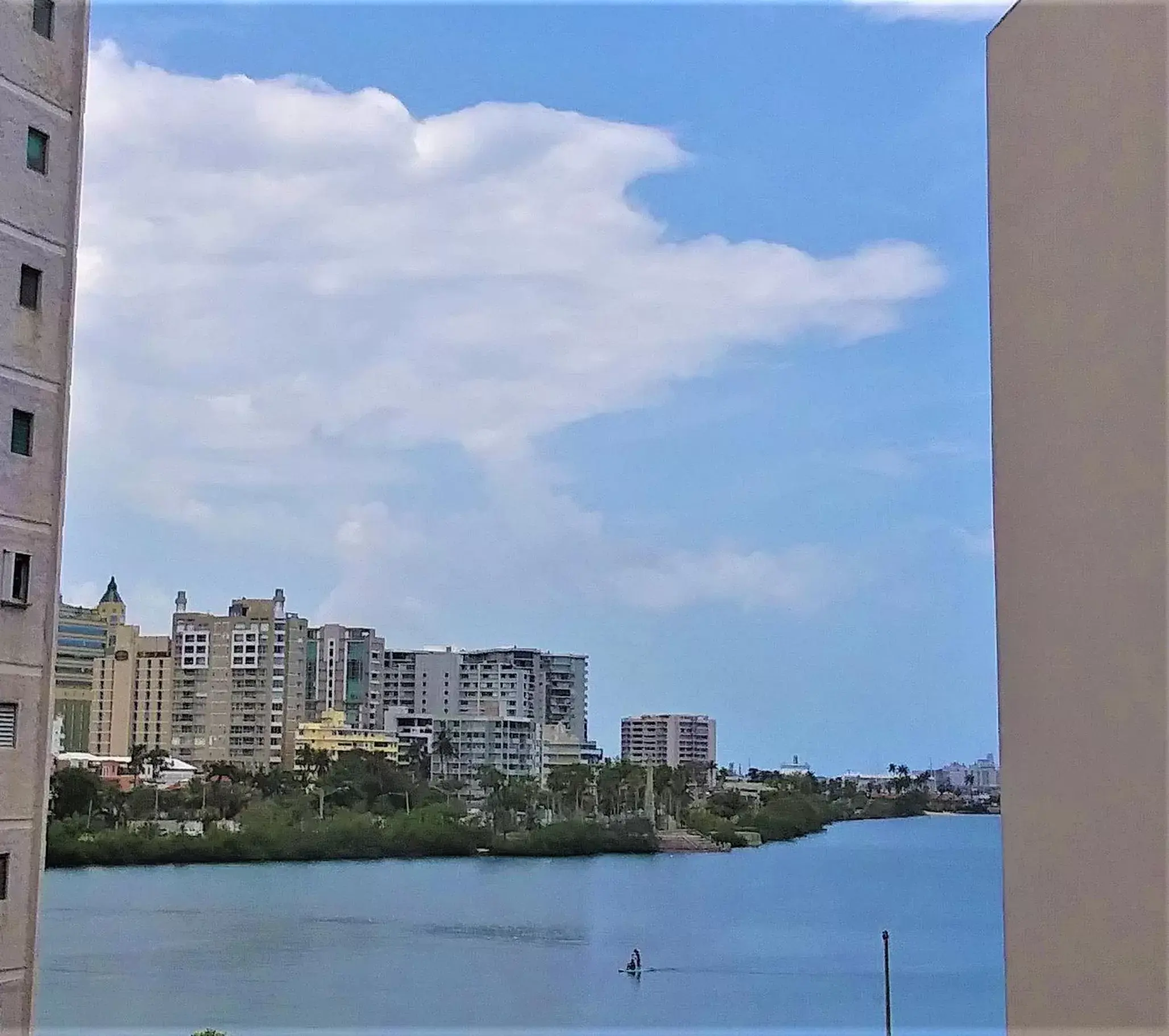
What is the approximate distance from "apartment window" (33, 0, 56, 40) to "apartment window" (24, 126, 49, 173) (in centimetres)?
23

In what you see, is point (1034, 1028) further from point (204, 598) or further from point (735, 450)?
point (735, 450)

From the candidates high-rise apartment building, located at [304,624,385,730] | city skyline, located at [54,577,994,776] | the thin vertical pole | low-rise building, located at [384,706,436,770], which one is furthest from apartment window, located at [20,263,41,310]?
the thin vertical pole

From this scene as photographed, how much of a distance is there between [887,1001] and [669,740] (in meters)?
2.26

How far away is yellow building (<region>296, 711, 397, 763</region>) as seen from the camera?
786 centimetres

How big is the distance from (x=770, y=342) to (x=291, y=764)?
4.36 meters

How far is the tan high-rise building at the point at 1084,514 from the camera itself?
1317mm

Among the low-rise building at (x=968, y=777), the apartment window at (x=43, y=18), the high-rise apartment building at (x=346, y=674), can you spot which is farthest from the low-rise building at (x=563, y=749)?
the apartment window at (x=43, y=18)

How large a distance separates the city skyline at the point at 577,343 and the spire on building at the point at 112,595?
1.38 feet

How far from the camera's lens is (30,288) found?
10.5ft

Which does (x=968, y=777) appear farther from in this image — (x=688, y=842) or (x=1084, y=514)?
(x=1084, y=514)

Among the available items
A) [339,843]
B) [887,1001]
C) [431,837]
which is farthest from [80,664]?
[887,1001]

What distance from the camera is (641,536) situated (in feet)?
32.3

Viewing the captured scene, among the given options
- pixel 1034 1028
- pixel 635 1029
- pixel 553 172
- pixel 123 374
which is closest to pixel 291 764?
pixel 123 374

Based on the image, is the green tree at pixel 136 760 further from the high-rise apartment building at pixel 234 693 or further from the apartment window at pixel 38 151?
the apartment window at pixel 38 151
